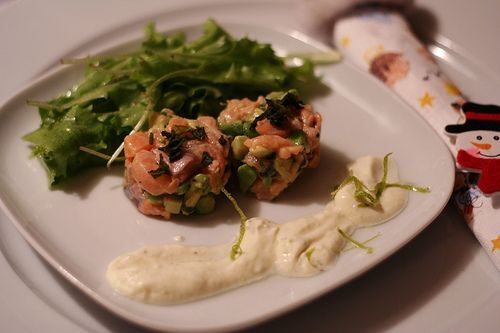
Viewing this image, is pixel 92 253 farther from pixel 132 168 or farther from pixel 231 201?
pixel 231 201

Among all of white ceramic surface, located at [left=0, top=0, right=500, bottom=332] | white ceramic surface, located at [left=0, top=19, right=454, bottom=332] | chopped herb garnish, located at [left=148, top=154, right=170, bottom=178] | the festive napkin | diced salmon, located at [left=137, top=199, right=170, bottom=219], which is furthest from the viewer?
the festive napkin

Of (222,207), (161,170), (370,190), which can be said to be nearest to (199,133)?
(161,170)

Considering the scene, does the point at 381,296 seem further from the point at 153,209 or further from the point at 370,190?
the point at 153,209

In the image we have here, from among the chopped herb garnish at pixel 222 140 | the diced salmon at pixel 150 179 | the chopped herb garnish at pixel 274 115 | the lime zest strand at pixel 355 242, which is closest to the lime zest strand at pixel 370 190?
the lime zest strand at pixel 355 242

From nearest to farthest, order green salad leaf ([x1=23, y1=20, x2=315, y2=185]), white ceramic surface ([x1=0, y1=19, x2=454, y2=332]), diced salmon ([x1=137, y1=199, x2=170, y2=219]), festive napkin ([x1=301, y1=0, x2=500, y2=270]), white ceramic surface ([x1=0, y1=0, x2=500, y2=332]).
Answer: white ceramic surface ([x1=0, y1=19, x2=454, y2=332]) → white ceramic surface ([x1=0, y1=0, x2=500, y2=332]) → diced salmon ([x1=137, y1=199, x2=170, y2=219]) → festive napkin ([x1=301, y1=0, x2=500, y2=270]) → green salad leaf ([x1=23, y1=20, x2=315, y2=185])

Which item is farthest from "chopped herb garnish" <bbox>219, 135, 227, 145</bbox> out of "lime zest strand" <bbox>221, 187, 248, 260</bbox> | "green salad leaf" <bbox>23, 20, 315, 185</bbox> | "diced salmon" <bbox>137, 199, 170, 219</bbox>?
"green salad leaf" <bbox>23, 20, 315, 185</bbox>

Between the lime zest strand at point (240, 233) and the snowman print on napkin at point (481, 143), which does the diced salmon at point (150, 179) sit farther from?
the snowman print on napkin at point (481, 143)

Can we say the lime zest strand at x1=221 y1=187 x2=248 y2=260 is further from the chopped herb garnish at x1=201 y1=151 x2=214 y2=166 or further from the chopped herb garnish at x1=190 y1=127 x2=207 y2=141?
the chopped herb garnish at x1=190 y1=127 x2=207 y2=141
